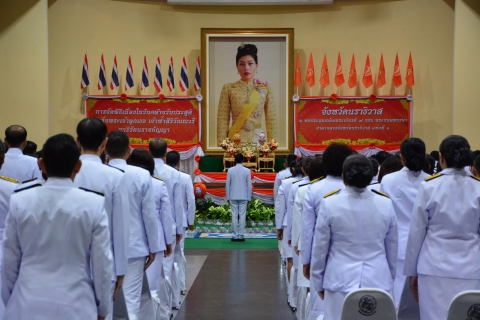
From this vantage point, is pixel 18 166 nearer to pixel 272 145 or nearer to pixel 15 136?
pixel 15 136

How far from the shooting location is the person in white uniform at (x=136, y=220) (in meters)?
4.55

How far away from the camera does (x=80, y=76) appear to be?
17.3 metres

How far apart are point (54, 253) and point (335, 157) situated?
94.5 inches

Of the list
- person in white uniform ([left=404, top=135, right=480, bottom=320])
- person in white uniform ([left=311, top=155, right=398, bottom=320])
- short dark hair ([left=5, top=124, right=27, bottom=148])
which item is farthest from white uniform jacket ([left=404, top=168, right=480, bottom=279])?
short dark hair ([left=5, top=124, right=27, bottom=148])

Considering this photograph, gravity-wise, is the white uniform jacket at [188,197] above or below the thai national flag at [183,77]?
below

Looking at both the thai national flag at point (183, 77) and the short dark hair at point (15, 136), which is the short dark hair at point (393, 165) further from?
the thai national flag at point (183, 77)

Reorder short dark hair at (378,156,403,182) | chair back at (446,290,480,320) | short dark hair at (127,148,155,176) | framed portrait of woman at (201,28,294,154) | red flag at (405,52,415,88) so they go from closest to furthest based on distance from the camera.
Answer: chair back at (446,290,480,320)
short dark hair at (127,148,155,176)
short dark hair at (378,156,403,182)
red flag at (405,52,415,88)
framed portrait of woman at (201,28,294,154)

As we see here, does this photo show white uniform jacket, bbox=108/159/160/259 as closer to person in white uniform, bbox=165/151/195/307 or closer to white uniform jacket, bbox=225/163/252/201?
person in white uniform, bbox=165/151/195/307

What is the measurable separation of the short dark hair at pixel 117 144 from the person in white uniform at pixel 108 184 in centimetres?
64

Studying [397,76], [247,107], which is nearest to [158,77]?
[247,107]

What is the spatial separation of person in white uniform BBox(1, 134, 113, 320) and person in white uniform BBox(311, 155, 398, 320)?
1.48 m

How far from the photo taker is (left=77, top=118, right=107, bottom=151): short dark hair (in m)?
3.77

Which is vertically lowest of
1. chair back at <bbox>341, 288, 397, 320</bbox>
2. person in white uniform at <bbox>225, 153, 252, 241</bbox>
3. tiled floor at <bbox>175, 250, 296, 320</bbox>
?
tiled floor at <bbox>175, 250, 296, 320</bbox>

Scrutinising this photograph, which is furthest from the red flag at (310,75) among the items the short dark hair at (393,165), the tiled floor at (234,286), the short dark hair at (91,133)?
the short dark hair at (91,133)
